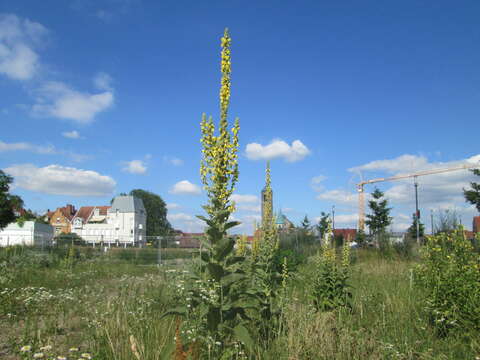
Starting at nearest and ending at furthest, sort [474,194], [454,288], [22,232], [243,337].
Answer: [243,337], [454,288], [474,194], [22,232]

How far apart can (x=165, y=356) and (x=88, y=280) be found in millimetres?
8277

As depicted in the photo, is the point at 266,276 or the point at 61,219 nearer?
the point at 266,276

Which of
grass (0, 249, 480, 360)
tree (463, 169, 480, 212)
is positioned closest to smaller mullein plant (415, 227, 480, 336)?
grass (0, 249, 480, 360)

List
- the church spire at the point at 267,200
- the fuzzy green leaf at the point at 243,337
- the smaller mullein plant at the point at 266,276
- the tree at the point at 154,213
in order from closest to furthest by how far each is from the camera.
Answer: the fuzzy green leaf at the point at 243,337, the smaller mullein plant at the point at 266,276, the church spire at the point at 267,200, the tree at the point at 154,213

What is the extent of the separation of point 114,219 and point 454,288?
72.3 metres

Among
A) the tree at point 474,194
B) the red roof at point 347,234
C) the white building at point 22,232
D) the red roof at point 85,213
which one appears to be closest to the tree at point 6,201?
the white building at point 22,232

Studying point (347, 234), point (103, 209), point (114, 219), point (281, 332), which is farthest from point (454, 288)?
point (103, 209)

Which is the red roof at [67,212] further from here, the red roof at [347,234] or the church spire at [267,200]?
the church spire at [267,200]

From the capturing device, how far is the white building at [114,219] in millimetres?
69562

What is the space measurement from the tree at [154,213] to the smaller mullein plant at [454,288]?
262 ft

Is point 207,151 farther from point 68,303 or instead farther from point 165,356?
point 68,303

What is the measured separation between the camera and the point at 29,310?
5.89 m

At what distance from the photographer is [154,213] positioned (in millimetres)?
82938

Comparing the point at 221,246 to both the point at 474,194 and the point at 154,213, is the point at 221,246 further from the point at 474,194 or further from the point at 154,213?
the point at 154,213
